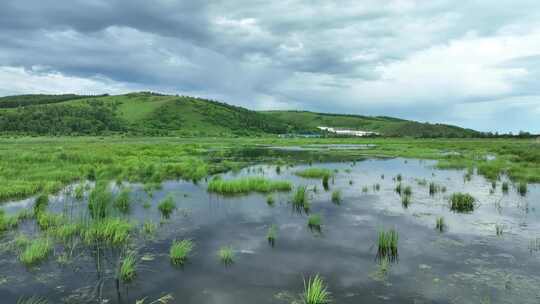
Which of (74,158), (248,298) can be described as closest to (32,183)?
(74,158)

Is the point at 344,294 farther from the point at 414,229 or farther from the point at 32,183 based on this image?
the point at 32,183

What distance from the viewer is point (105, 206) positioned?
18.5 meters

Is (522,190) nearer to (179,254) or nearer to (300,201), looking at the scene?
(300,201)

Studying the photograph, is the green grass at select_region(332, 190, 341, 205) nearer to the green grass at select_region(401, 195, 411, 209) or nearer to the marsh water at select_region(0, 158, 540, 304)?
the marsh water at select_region(0, 158, 540, 304)

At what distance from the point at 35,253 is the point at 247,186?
17.9 metres

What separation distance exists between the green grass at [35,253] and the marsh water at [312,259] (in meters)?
0.32

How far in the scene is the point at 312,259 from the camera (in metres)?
14.3

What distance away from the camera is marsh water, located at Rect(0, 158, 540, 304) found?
36.8 feet

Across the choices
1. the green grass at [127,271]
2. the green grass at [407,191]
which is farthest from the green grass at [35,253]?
the green grass at [407,191]

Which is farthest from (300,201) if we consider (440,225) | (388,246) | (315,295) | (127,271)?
(127,271)

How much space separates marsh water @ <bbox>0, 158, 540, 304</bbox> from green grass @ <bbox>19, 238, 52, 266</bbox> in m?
0.32

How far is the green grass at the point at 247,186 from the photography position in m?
28.9

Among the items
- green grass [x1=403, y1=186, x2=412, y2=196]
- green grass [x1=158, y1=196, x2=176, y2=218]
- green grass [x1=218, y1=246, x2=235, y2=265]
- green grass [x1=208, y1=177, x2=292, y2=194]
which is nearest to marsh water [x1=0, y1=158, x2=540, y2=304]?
green grass [x1=218, y1=246, x2=235, y2=265]

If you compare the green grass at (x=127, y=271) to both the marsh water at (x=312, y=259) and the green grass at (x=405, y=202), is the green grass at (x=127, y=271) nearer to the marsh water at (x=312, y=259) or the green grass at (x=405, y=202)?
the marsh water at (x=312, y=259)
